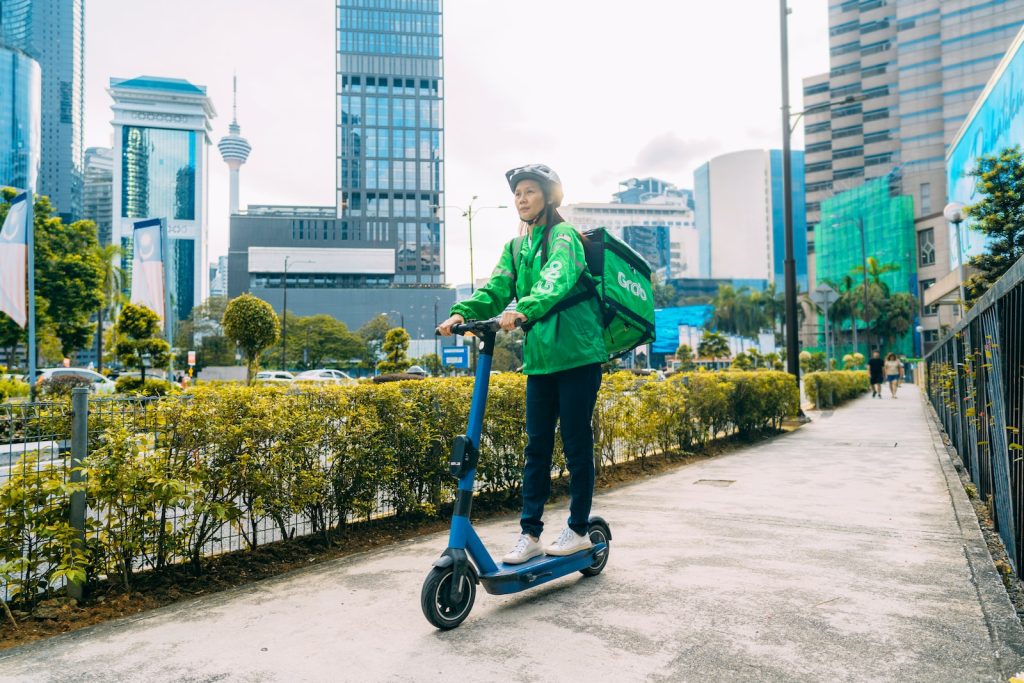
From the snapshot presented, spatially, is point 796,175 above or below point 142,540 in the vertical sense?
above

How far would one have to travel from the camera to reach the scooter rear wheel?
142 inches

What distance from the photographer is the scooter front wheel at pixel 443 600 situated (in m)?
2.76

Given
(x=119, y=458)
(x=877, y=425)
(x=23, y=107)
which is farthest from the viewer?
(x=23, y=107)

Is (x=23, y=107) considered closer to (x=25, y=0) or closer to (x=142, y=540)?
(x=25, y=0)

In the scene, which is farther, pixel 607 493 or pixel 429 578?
pixel 607 493

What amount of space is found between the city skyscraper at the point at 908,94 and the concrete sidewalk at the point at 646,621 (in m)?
57.3

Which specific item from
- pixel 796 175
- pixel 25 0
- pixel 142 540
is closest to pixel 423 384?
pixel 142 540

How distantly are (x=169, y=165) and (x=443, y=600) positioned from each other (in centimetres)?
18520

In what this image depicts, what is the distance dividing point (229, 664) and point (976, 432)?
5639 mm

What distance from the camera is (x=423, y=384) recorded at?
4910 mm

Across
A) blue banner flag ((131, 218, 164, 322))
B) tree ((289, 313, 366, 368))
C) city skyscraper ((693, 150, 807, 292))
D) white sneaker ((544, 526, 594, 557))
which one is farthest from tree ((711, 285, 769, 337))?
white sneaker ((544, 526, 594, 557))

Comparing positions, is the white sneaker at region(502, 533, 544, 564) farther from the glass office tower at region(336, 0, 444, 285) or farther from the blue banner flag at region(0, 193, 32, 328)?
the glass office tower at region(336, 0, 444, 285)

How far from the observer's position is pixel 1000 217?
15.2 meters

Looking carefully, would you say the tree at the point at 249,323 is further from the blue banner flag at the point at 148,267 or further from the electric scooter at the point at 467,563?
the electric scooter at the point at 467,563
